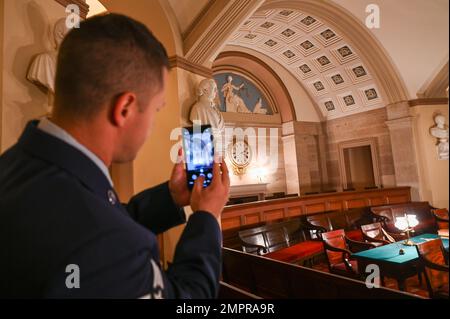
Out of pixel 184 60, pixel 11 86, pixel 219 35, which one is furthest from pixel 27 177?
pixel 219 35

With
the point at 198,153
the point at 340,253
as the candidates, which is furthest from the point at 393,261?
the point at 198,153

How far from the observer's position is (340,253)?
14.6 ft

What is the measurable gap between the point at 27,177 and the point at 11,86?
76.2 inches

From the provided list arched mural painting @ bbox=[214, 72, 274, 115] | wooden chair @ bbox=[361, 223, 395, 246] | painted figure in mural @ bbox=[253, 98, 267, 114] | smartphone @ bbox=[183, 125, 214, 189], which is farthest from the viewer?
painted figure in mural @ bbox=[253, 98, 267, 114]

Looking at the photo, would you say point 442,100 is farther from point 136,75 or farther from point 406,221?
point 406,221

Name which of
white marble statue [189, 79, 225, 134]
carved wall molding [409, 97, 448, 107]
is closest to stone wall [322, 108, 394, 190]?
white marble statue [189, 79, 225, 134]

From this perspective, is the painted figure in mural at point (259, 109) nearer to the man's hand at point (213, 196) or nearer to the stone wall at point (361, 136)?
the stone wall at point (361, 136)

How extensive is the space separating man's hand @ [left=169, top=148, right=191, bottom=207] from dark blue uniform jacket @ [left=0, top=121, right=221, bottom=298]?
0.46m

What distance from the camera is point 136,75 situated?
0.82m

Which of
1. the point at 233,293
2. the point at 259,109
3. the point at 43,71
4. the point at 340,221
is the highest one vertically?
the point at 259,109

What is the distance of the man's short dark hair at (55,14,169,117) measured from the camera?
0.79 metres

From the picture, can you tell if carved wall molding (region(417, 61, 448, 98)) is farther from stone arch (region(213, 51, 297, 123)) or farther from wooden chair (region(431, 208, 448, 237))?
stone arch (region(213, 51, 297, 123))

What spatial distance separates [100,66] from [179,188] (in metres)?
0.63

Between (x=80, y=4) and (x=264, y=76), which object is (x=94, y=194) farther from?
(x=264, y=76)
